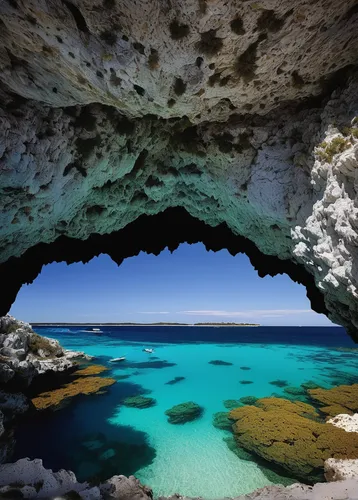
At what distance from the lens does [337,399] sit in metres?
16.6

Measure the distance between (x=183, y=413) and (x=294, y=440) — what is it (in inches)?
280

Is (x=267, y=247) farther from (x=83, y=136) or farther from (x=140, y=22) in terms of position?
(x=140, y=22)

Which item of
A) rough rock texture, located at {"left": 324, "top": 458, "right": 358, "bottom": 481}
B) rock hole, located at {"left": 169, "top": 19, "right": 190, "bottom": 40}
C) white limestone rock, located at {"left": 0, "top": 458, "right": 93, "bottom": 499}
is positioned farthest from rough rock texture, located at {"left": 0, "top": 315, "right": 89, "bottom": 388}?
rock hole, located at {"left": 169, "top": 19, "right": 190, "bottom": 40}

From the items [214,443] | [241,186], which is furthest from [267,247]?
[214,443]

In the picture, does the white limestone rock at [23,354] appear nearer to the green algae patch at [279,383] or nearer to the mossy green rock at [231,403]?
the mossy green rock at [231,403]

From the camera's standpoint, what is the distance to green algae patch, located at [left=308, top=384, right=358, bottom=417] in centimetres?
1472

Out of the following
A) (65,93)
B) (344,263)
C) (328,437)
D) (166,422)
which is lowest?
(166,422)

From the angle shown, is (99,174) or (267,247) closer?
(99,174)

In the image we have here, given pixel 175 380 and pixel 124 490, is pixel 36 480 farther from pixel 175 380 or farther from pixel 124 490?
pixel 175 380

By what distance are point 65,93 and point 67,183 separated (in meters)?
3.27

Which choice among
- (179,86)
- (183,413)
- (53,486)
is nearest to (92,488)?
(53,486)

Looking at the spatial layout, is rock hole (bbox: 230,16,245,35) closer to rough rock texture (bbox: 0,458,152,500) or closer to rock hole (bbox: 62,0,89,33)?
rock hole (bbox: 62,0,89,33)

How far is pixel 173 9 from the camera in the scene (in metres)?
5.39

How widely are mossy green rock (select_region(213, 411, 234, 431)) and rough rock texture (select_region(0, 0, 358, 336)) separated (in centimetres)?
801
